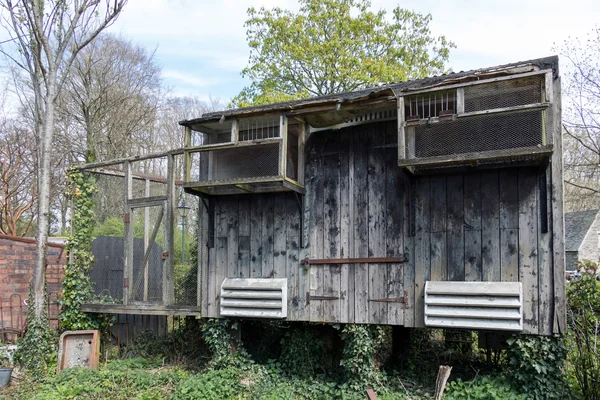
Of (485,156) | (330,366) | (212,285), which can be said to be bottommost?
(330,366)

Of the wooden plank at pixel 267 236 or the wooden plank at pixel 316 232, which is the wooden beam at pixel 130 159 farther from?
the wooden plank at pixel 316 232

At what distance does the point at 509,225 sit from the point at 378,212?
170 cm

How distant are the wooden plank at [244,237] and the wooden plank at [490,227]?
349 centimetres

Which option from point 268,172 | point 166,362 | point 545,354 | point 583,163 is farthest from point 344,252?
point 583,163

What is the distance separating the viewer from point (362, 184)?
716 centimetres

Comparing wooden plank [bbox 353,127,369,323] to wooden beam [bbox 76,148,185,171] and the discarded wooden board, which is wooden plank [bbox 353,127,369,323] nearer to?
wooden beam [bbox 76,148,185,171]

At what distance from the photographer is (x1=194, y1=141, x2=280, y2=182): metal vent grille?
23.5 feet

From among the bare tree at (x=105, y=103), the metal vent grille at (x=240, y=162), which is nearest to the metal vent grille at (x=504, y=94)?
the metal vent grille at (x=240, y=162)

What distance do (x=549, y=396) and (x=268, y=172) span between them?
445cm

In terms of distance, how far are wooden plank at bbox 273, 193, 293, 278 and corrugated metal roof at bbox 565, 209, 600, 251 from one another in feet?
87.2

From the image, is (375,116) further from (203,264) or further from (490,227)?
(203,264)

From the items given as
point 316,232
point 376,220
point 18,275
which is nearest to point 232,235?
point 316,232

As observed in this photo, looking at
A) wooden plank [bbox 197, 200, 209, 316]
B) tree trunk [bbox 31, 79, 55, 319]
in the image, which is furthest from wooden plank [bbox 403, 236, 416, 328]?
tree trunk [bbox 31, 79, 55, 319]

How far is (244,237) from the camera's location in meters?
7.95
